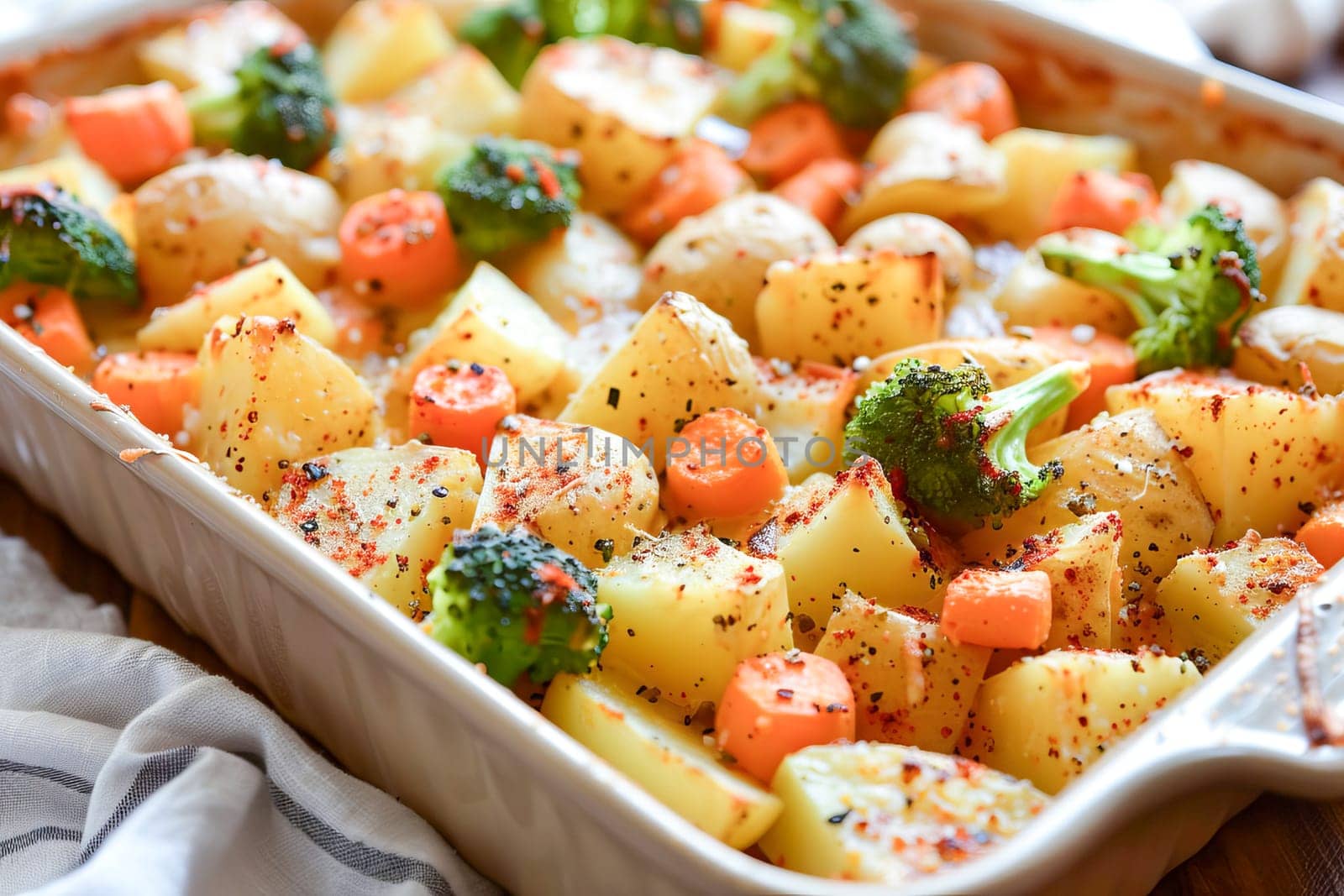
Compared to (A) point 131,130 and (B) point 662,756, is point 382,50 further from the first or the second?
(B) point 662,756

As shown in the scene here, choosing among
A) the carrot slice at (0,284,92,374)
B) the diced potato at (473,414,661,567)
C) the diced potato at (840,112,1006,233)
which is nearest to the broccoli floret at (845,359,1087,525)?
the diced potato at (473,414,661,567)

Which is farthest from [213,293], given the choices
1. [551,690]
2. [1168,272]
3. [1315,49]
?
[1315,49]

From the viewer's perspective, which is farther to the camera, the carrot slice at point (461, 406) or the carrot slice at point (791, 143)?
the carrot slice at point (791, 143)

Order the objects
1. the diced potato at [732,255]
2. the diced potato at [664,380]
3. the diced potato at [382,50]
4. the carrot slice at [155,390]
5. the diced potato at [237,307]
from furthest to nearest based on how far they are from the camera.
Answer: the diced potato at [382,50], the diced potato at [732,255], the diced potato at [237,307], the carrot slice at [155,390], the diced potato at [664,380]

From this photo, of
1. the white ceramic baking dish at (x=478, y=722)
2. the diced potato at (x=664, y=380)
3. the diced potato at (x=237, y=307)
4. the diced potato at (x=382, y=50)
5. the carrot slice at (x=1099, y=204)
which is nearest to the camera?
the white ceramic baking dish at (x=478, y=722)

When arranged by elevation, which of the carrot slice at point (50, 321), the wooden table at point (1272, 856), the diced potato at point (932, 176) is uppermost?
the diced potato at point (932, 176)

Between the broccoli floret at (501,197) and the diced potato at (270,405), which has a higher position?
the broccoli floret at (501,197)

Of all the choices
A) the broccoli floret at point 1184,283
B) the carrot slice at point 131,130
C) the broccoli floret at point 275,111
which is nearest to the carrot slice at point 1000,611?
the broccoli floret at point 1184,283

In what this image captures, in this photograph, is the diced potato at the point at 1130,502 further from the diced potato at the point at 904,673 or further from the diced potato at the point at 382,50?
the diced potato at the point at 382,50
